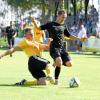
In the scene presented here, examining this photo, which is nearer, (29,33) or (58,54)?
(29,33)

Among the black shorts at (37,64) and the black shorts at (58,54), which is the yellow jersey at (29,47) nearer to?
the black shorts at (37,64)

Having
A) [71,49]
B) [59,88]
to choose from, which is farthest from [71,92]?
[71,49]

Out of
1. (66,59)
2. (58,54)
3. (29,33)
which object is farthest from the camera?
(66,59)

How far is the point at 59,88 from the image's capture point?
15125 millimetres

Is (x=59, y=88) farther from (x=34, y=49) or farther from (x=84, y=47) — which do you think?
(x=84, y=47)

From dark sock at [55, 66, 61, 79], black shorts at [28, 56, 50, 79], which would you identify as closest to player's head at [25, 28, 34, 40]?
black shorts at [28, 56, 50, 79]

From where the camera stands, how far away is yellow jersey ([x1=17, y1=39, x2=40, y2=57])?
615 inches

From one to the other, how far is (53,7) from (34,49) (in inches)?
1844

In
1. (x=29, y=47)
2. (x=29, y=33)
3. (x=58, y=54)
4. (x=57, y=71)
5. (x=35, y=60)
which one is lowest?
(x=57, y=71)

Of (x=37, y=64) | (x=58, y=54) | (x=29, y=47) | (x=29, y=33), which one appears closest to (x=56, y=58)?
(x=58, y=54)

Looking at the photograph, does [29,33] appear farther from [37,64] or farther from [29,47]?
[37,64]

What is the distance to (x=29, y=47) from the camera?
15.7 m

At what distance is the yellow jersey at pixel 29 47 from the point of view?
615 inches

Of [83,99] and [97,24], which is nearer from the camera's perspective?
[83,99]
